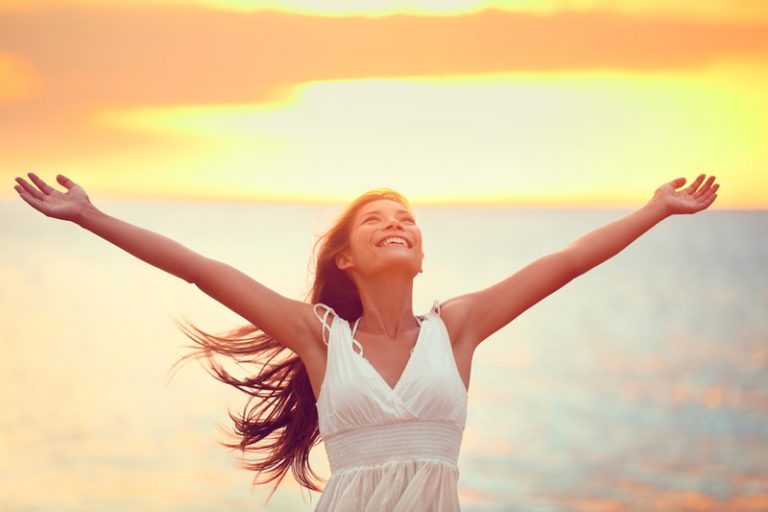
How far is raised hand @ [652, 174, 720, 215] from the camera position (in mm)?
5562

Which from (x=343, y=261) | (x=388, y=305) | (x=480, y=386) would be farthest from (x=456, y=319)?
(x=480, y=386)

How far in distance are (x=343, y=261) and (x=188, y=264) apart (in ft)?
2.09

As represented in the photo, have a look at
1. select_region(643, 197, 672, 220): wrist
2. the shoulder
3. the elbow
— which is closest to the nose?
the shoulder

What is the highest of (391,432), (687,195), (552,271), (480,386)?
(480,386)

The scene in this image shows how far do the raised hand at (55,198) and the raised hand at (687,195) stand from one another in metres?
1.81

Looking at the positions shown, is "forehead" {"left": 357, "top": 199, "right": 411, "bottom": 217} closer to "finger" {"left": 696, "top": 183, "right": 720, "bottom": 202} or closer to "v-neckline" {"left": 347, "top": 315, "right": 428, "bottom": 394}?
"v-neckline" {"left": 347, "top": 315, "right": 428, "bottom": 394}

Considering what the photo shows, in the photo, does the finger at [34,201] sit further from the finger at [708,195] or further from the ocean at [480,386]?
the finger at [708,195]

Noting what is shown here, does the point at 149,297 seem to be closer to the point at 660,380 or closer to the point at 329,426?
the point at 660,380

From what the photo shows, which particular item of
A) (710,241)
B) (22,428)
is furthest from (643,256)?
(22,428)

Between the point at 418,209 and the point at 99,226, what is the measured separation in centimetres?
2906

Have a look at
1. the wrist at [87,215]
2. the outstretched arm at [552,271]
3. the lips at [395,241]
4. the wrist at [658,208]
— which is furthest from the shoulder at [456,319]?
the wrist at [87,215]

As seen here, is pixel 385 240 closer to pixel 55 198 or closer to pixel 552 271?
pixel 552 271

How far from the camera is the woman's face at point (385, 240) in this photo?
5492 mm

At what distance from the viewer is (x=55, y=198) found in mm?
5305
